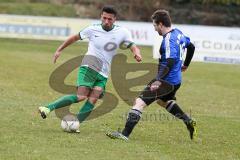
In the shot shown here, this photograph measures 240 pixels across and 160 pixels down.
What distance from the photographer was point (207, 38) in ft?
110

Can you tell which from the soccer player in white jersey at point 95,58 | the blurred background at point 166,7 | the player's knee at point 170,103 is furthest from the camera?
the blurred background at point 166,7

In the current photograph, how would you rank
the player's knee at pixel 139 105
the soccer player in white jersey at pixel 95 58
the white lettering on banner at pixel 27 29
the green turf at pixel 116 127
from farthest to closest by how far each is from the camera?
the white lettering on banner at pixel 27 29
the soccer player in white jersey at pixel 95 58
the player's knee at pixel 139 105
the green turf at pixel 116 127

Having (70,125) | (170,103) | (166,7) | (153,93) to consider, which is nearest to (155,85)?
(153,93)

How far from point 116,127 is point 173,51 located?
7.76 ft

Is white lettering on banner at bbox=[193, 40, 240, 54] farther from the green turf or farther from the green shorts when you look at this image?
the green shorts

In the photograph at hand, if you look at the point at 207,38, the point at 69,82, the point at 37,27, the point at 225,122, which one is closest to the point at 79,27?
the point at 37,27

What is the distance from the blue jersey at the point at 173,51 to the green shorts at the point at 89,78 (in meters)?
1.28

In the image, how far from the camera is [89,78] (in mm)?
11289

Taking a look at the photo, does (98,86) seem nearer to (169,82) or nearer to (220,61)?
(169,82)

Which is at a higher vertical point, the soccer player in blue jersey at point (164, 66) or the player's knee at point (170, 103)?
the soccer player in blue jersey at point (164, 66)

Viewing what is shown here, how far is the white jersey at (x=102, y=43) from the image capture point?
445 inches

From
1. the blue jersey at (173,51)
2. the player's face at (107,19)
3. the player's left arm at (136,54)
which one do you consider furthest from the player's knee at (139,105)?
the player's face at (107,19)

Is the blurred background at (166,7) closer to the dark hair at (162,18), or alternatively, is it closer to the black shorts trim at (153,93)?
the black shorts trim at (153,93)

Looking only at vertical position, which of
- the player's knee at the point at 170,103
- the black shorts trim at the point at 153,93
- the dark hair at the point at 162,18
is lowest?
the player's knee at the point at 170,103
